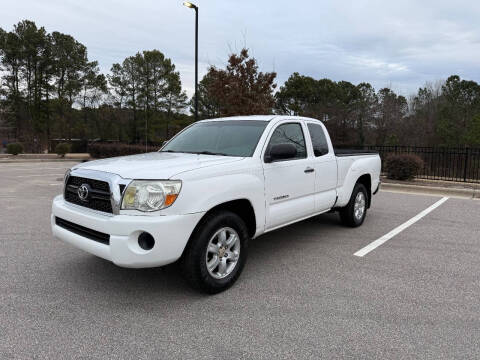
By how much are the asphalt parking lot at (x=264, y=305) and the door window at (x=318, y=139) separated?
1392 millimetres

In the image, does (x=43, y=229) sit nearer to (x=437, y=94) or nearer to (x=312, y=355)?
(x=312, y=355)

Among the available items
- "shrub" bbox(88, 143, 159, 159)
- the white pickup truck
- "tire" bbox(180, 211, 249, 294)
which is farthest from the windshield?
Answer: "shrub" bbox(88, 143, 159, 159)

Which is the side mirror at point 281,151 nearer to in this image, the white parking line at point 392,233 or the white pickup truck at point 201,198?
the white pickup truck at point 201,198

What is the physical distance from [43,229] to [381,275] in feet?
17.5

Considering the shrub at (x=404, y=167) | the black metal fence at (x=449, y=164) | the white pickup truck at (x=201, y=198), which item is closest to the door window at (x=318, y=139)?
the white pickup truck at (x=201, y=198)

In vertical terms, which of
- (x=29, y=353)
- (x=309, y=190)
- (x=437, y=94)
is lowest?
(x=29, y=353)

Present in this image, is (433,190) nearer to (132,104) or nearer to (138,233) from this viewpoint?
(138,233)

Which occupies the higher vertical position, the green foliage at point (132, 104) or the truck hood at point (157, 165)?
the green foliage at point (132, 104)

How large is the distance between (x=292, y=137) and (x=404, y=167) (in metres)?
8.83

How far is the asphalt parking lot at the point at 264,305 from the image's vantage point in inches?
111

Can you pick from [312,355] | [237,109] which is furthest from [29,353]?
[237,109]

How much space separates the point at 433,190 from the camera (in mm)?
10891

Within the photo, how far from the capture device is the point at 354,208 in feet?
20.6

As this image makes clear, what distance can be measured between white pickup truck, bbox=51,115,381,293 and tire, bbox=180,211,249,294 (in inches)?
0.4
